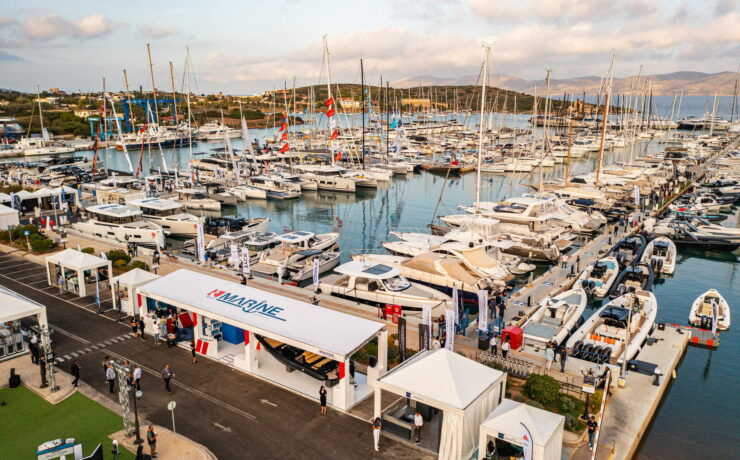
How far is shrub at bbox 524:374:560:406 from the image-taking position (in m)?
17.4

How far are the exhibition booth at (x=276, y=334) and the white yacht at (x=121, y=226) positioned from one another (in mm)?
19922

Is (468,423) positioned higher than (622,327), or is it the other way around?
(468,423)

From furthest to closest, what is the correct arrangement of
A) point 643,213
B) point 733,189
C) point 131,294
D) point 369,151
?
point 369,151
point 733,189
point 643,213
point 131,294

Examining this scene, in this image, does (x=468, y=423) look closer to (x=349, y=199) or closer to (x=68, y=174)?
(x=349, y=199)

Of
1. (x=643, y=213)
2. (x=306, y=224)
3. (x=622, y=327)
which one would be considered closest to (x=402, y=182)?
(x=306, y=224)

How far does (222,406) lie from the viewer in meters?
17.4

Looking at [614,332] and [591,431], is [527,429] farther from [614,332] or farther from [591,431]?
[614,332]

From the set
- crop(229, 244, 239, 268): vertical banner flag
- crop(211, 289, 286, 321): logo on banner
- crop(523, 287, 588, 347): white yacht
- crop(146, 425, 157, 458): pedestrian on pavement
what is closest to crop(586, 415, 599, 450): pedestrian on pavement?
crop(523, 287, 588, 347): white yacht

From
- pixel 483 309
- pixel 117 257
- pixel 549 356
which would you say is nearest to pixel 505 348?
pixel 549 356

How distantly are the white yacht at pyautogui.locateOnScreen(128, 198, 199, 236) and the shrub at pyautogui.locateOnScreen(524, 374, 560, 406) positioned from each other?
3487cm

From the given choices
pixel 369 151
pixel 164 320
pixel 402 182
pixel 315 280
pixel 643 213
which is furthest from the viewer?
pixel 369 151

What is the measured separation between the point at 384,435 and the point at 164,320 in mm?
11753

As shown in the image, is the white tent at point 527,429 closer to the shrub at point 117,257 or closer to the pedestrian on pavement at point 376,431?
the pedestrian on pavement at point 376,431

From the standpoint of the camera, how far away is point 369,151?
96875mm
